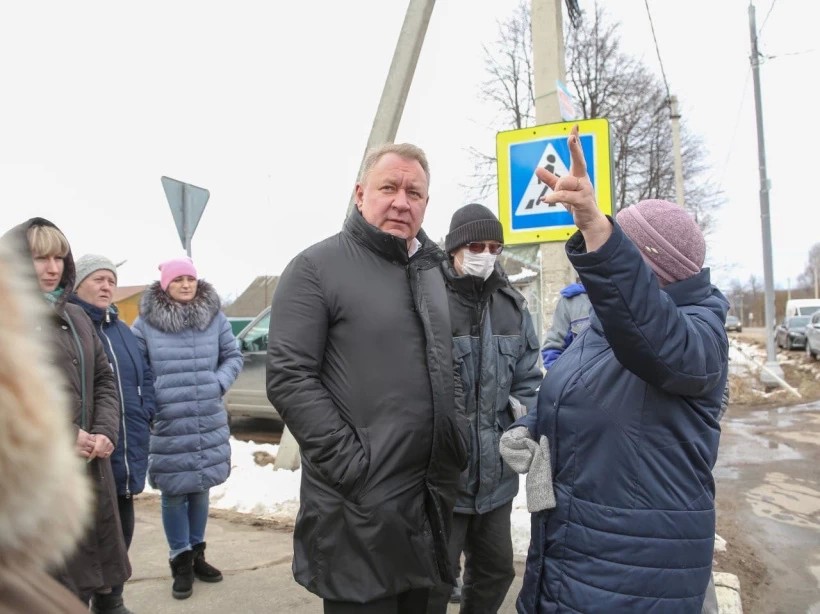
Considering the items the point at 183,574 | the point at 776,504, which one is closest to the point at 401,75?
the point at 183,574

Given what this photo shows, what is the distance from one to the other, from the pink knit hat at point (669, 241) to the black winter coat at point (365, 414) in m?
0.70

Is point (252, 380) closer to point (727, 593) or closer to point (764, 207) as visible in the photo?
point (727, 593)

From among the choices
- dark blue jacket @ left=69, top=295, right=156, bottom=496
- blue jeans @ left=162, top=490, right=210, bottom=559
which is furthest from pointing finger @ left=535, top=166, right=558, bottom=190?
blue jeans @ left=162, top=490, right=210, bottom=559

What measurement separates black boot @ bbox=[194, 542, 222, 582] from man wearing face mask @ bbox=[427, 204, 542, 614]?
1628 mm

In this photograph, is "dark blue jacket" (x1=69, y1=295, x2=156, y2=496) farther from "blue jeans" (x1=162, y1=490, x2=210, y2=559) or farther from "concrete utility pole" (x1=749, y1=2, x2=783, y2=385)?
"concrete utility pole" (x1=749, y1=2, x2=783, y2=385)

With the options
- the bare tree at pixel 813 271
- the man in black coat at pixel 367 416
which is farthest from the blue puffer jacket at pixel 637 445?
the bare tree at pixel 813 271

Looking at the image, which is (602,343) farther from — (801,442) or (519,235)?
(801,442)

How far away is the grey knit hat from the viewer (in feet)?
10.3

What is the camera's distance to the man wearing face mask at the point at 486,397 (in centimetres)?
259

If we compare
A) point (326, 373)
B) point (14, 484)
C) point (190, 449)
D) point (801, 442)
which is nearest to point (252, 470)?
point (190, 449)

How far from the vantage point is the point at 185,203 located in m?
5.72

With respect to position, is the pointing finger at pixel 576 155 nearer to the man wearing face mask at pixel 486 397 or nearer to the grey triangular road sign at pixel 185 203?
the man wearing face mask at pixel 486 397

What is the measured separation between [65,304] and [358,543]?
1.78 metres

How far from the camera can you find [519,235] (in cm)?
402
